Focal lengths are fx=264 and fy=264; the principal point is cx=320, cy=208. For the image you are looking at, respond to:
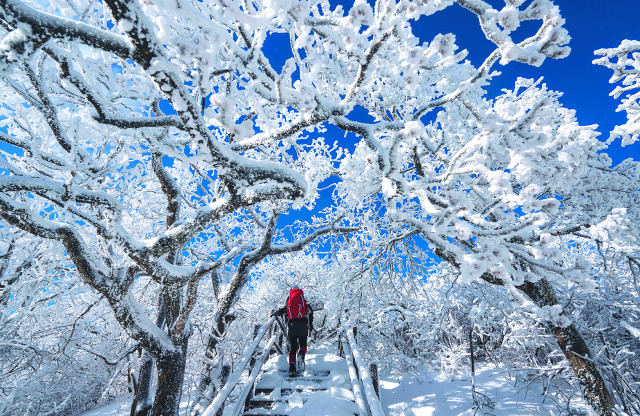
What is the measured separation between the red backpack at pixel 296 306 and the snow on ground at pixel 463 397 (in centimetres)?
375

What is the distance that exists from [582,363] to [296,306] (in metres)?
5.28

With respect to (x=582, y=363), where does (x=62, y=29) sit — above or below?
above

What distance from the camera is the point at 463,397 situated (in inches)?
274

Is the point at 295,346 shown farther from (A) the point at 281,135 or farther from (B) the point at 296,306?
(A) the point at 281,135

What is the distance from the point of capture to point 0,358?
5.49 meters

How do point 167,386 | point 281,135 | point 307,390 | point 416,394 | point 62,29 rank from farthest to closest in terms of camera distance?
point 416,394
point 307,390
point 167,386
point 281,135
point 62,29

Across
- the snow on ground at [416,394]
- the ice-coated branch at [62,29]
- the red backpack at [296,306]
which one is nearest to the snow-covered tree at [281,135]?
the ice-coated branch at [62,29]

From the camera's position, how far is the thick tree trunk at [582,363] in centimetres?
432

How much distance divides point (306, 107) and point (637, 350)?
938 cm

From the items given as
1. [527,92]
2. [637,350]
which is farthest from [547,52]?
[637,350]

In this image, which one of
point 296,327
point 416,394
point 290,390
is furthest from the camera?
point 416,394

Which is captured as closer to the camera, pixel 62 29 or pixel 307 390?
pixel 62 29

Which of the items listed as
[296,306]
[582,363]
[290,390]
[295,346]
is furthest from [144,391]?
[582,363]

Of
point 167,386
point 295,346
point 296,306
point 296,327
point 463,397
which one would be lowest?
point 463,397
